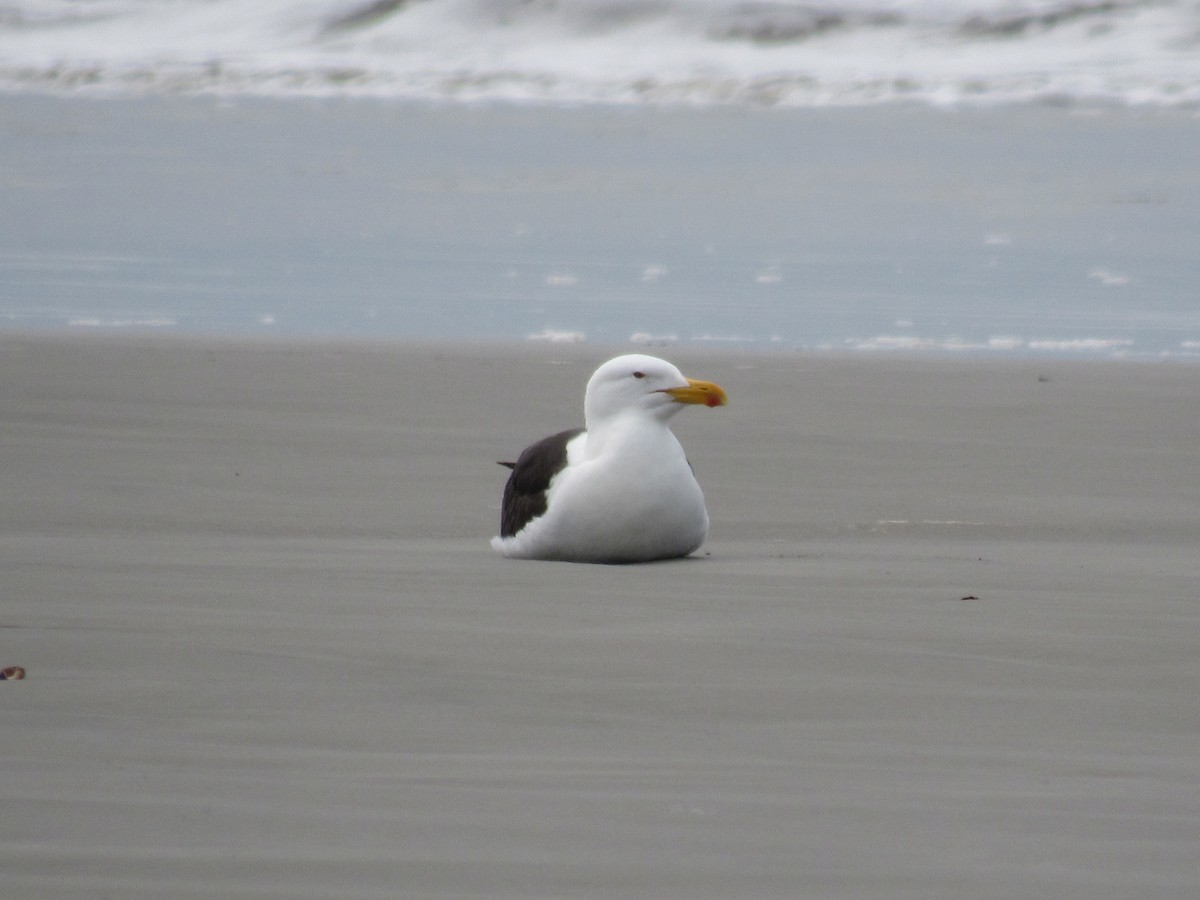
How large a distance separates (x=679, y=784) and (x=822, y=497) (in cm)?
431

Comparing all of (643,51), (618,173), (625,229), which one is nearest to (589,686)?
(625,229)

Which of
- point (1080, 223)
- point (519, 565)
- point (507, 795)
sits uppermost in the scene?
point (507, 795)

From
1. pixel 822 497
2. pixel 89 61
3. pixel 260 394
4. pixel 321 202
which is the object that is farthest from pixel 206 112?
pixel 822 497

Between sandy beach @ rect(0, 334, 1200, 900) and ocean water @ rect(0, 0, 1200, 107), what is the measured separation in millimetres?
31668

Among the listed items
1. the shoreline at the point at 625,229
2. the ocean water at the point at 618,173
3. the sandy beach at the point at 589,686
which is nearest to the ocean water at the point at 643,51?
the ocean water at the point at 618,173

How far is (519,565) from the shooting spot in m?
5.46

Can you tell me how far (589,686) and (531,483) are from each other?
6.68 feet

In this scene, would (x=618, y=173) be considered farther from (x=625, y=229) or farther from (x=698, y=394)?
(x=698, y=394)

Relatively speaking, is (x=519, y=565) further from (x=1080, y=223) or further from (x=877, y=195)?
(x=877, y=195)

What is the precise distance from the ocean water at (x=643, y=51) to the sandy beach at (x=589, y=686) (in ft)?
104

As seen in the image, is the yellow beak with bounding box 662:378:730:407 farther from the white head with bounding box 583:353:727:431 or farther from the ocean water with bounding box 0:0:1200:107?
the ocean water with bounding box 0:0:1200:107

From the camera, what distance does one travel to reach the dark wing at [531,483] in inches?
223

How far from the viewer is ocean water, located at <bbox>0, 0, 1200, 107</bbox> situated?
40031 mm

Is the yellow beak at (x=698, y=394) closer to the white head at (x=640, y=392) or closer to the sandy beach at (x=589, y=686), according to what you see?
the white head at (x=640, y=392)
